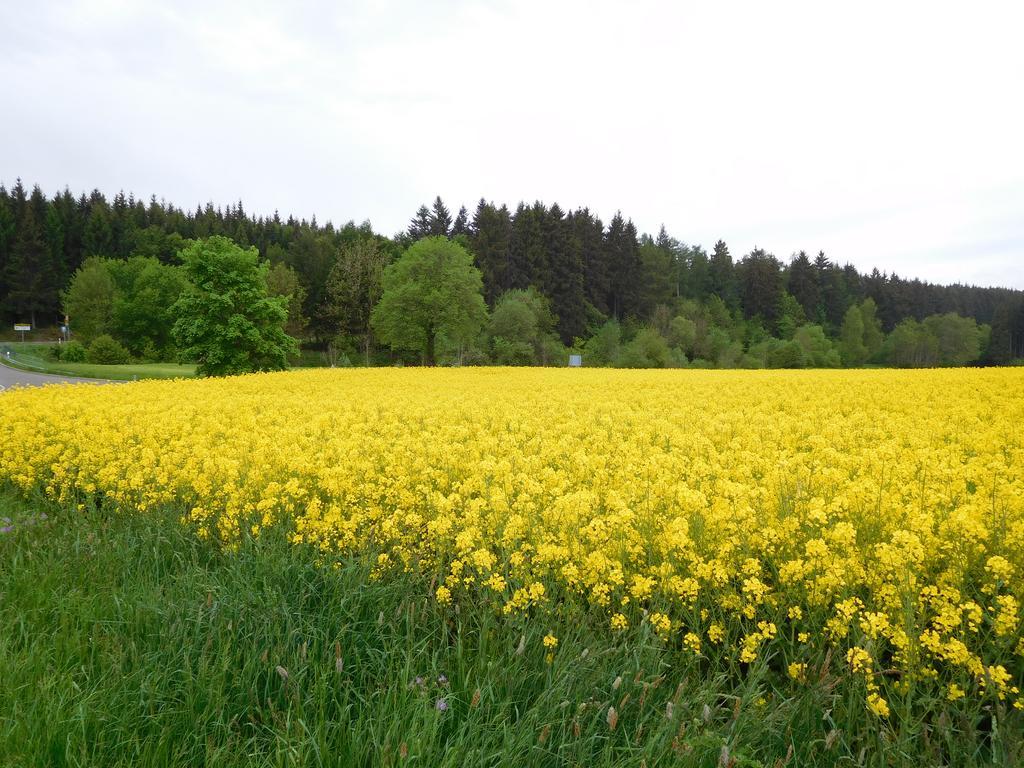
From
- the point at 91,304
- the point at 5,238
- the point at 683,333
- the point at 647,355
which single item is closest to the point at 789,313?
the point at 683,333

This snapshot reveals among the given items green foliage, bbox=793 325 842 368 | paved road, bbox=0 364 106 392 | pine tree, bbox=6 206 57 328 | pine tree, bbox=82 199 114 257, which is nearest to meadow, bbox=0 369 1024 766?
paved road, bbox=0 364 106 392

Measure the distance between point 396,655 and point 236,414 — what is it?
7538 mm

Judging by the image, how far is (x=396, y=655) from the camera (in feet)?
9.82

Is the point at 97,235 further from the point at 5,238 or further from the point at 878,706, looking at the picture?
the point at 878,706

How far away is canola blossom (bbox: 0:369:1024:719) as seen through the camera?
2.93 m

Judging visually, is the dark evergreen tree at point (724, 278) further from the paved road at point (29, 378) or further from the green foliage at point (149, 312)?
the paved road at point (29, 378)

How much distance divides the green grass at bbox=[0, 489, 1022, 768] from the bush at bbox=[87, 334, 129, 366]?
210 feet

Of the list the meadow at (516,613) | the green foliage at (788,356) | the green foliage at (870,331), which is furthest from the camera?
the green foliage at (870,331)

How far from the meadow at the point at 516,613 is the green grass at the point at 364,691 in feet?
0.06

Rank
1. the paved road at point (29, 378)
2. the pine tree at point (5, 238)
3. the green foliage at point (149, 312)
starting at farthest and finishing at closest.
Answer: the pine tree at point (5, 238) < the green foliage at point (149, 312) < the paved road at point (29, 378)

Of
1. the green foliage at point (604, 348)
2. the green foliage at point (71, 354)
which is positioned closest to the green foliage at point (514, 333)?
the green foliage at point (604, 348)

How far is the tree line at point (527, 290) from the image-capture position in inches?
2544

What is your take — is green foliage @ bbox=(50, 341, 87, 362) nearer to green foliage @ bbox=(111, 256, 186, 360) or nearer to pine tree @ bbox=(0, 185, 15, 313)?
green foliage @ bbox=(111, 256, 186, 360)

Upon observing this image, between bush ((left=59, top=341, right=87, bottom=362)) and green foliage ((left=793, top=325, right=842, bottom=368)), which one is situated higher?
green foliage ((left=793, top=325, right=842, bottom=368))
